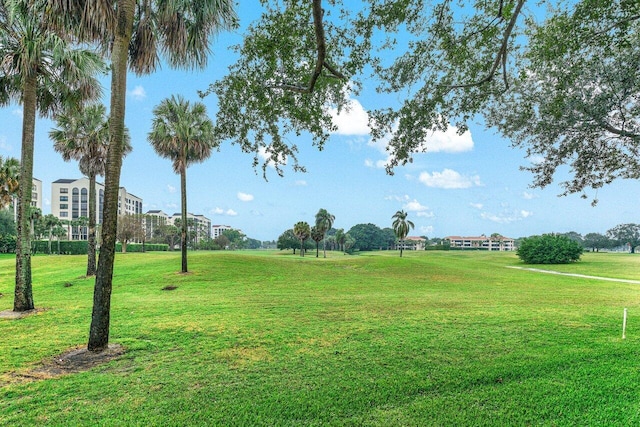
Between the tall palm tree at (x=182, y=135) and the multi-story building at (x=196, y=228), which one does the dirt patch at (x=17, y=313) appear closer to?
the tall palm tree at (x=182, y=135)

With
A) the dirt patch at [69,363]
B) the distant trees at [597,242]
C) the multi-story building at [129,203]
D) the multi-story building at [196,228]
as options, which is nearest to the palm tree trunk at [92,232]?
the dirt patch at [69,363]

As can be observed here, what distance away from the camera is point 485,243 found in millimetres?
147250

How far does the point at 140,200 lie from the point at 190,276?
14705cm

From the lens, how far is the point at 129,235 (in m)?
62.8

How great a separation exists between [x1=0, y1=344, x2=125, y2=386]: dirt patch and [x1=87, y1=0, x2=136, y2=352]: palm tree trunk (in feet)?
0.63

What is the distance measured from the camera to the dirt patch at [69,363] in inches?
206

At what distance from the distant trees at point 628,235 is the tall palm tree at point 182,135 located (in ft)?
379

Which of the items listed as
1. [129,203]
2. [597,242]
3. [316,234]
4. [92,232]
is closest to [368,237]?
[316,234]

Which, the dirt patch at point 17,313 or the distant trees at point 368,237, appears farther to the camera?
the distant trees at point 368,237

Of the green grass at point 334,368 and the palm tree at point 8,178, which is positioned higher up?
the palm tree at point 8,178

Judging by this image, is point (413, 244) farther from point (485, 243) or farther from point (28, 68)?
point (28, 68)

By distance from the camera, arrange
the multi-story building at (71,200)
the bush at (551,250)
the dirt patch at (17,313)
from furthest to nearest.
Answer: the multi-story building at (71,200)
the bush at (551,250)
the dirt patch at (17,313)

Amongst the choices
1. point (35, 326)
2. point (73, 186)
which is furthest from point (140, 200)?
point (35, 326)

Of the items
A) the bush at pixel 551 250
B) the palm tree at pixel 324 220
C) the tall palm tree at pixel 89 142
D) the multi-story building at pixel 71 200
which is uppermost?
the multi-story building at pixel 71 200
